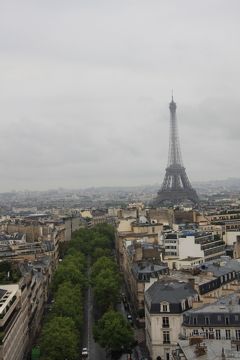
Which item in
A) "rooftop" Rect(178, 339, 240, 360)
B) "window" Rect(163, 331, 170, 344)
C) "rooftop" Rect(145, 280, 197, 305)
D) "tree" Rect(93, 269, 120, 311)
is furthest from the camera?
"tree" Rect(93, 269, 120, 311)

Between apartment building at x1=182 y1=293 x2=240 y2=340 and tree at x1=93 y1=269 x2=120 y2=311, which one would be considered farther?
tree at x1=93 y1=269 x2=120 y2=311

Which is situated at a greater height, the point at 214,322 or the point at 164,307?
the point at 164,307

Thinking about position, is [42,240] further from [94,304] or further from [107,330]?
[107,330]

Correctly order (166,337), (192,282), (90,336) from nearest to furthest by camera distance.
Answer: (166,337) → (192,282) → (90,336)

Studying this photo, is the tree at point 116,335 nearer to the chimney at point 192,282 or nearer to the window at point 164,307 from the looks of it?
the window at point 164,307

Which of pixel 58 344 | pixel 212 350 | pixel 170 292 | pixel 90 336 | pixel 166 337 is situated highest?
pixel 170 292

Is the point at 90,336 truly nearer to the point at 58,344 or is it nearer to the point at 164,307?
the point at 164,307

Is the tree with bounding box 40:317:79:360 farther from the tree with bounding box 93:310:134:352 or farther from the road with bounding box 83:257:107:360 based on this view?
the road with bounding box 83:257:107:360

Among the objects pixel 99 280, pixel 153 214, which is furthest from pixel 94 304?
pixel 153 214

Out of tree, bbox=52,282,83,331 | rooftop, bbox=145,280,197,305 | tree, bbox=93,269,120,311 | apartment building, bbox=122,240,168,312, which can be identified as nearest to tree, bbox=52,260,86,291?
tree, bbox=93,269,120,311

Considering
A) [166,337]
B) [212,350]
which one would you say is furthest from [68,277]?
[212,350]

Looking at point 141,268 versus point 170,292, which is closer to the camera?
point 170,292
